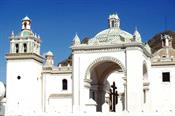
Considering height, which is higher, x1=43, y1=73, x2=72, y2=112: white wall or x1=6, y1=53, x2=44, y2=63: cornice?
x1=6, y1=53, x2=44, y2=63: cornice

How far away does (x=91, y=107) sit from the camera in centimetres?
3428

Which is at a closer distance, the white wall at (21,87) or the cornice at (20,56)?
the white wall at (21,87)

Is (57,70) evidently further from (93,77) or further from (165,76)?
(165,76)

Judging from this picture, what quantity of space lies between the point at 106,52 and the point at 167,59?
304 inches

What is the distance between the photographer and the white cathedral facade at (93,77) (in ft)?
111

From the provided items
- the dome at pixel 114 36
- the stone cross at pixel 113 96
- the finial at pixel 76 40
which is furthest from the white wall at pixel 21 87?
the stone cross at pixel 113 96

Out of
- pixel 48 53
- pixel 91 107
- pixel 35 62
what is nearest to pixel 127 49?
pixel 91 107

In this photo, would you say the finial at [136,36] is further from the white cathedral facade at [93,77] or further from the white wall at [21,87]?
the white wall at [21,87]

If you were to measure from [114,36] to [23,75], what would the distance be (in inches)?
368

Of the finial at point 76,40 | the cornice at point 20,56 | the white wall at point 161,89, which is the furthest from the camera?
the cornice at point 20,56

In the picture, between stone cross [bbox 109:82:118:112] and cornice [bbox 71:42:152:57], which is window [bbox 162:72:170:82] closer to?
cornice [bbox 71:42:152:57]

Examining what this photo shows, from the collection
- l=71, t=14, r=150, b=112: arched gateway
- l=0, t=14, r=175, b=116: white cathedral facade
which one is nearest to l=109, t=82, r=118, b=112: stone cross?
l=0, t=14, r=175, b=116: white cathedral facade

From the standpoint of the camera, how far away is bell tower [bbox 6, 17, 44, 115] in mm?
38688

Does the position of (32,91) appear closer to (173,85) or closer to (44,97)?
(44,97)
